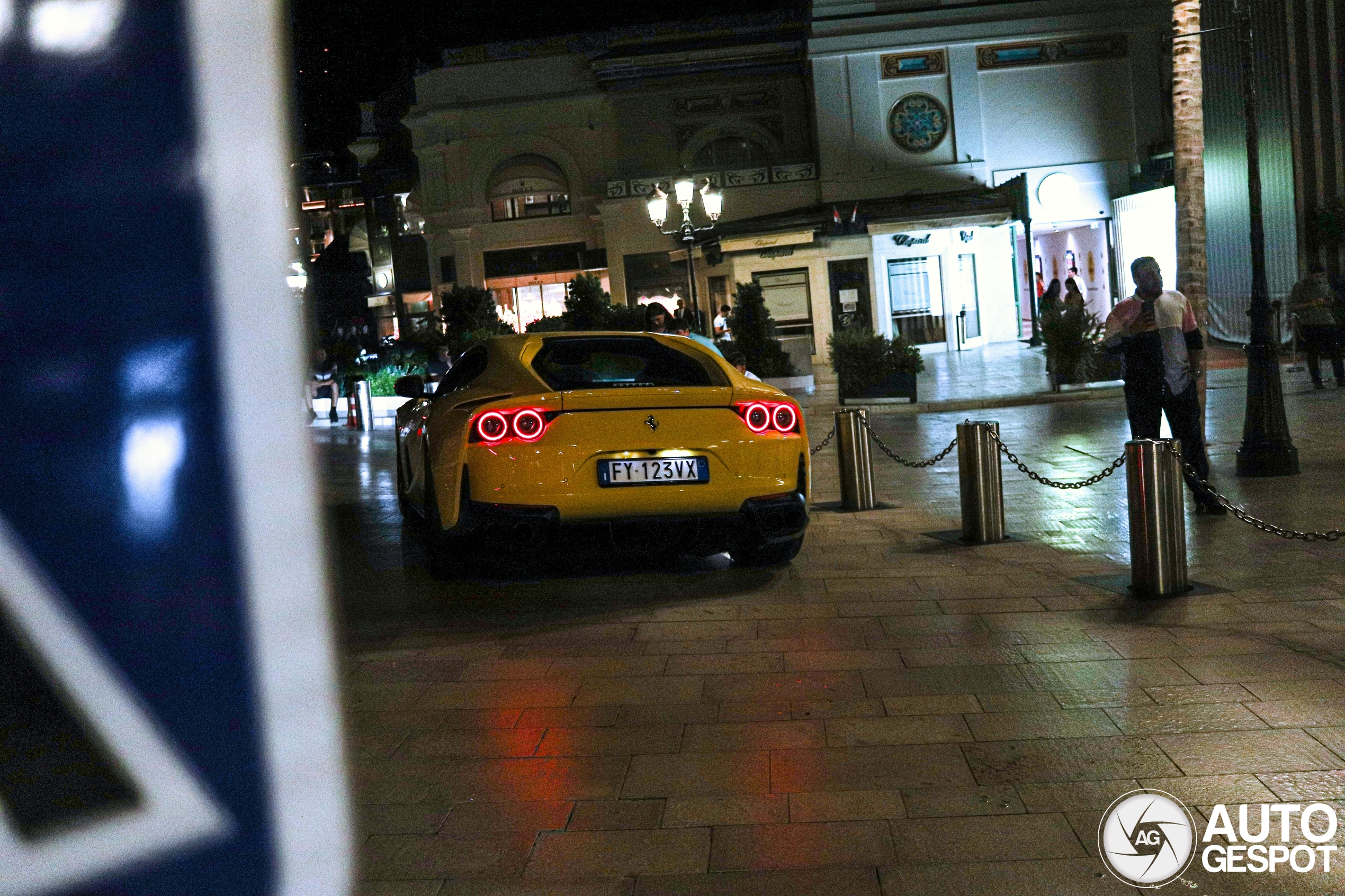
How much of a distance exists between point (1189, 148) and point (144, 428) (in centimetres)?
1211

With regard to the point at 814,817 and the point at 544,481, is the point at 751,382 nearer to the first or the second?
the point at 544,481

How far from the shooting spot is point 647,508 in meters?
6.81

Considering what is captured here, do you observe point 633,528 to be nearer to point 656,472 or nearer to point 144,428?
point 656,472

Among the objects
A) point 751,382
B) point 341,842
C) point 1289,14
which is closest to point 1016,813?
point 341,842

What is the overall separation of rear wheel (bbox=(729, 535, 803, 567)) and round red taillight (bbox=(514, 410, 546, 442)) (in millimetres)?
1522

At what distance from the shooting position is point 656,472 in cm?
679

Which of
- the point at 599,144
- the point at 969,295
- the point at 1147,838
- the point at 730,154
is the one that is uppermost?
the point at 599,144

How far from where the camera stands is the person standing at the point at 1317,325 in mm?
16625

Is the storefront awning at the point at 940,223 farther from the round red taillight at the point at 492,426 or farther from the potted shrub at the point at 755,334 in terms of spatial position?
the round red taillight at the point at 492,426

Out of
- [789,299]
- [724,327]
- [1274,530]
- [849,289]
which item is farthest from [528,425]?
[849,289]

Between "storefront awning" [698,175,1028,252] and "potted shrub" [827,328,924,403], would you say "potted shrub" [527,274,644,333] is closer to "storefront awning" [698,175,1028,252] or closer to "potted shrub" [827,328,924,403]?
"potted shrub" [827,328,924,403]

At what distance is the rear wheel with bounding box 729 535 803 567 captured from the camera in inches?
296

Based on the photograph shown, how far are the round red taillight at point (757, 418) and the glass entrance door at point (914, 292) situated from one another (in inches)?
1054

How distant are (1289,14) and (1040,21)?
1192cm
